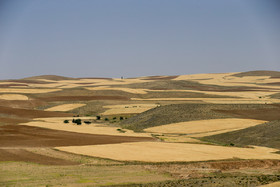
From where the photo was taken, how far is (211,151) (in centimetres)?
5650

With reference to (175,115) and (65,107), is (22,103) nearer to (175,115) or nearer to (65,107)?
(65,107)

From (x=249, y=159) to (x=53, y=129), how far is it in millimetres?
Answer: 41015

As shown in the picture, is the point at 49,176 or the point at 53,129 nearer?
the point at 49,176

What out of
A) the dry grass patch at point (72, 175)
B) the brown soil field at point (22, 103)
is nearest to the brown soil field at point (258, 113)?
the dry grass patch at point (72, 175)

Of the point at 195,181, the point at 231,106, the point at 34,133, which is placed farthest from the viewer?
the point at 231,106

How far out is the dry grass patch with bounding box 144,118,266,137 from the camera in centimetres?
7959

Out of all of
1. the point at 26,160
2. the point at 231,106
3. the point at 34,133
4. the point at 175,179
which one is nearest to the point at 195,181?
the point at 175,179

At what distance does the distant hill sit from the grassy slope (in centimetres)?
1619

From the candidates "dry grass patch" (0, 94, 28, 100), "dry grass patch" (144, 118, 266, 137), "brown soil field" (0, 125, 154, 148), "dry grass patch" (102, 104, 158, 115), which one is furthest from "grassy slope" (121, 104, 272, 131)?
"dry grass patch" (0, 94, 28, 100)

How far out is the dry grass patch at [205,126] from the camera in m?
79.6

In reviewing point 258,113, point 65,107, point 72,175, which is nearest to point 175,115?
point 258,113

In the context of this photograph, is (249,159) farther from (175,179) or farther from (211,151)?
(175,179)

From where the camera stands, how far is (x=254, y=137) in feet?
230

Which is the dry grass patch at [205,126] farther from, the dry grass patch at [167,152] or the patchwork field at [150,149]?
the dry grass patch at [167,152]
